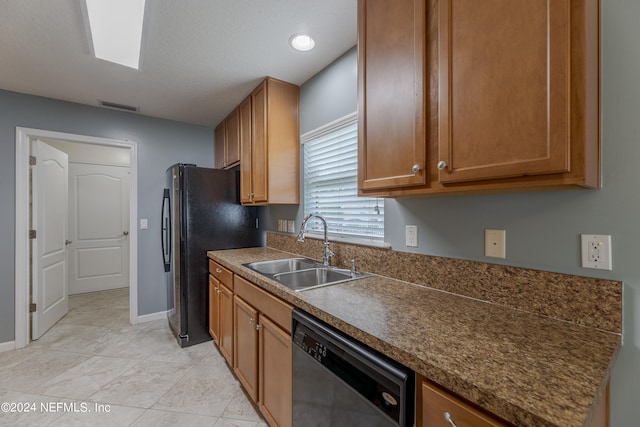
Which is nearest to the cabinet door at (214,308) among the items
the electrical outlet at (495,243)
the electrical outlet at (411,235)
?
the electrical outlet at (411,235)

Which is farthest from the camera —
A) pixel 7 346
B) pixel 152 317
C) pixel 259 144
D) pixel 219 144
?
pixel 219 144

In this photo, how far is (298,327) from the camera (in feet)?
4.10

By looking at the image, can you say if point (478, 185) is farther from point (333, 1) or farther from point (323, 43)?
point (323, 43)

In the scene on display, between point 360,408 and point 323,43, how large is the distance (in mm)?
1965

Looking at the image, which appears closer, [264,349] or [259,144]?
[264,349]

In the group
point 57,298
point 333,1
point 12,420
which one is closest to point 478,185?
point 333,1

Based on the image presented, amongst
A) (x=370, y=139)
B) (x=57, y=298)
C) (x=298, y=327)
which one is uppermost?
(x=370, y=139)

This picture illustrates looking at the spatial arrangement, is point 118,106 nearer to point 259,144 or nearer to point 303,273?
point 259,144

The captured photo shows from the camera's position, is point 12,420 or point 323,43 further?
point 323,43

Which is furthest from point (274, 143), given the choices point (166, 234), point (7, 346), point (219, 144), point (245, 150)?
point (7, 346)

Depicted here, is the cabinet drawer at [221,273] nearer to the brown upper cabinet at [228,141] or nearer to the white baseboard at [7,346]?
the brown upper cabinet at [228,141]

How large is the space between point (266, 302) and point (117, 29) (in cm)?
193

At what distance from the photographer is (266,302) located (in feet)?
5.04

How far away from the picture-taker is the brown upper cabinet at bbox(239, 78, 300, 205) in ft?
7.59
